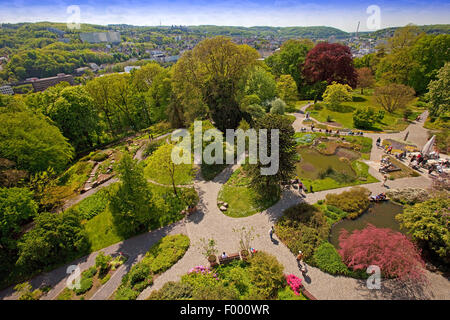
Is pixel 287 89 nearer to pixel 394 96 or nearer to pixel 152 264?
pixel 394 96

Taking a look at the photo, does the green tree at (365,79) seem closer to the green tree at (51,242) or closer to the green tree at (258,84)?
the green tree at (258,84)

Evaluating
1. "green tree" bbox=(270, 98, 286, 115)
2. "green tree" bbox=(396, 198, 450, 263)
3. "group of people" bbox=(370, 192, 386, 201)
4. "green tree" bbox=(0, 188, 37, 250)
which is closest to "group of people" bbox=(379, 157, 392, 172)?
"group of people" bbox=(370, 192, 386, 201)

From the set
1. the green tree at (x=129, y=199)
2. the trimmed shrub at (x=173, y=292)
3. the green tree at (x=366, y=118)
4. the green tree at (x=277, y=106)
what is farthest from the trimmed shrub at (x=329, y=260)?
the green tree at (x=366, y=118)

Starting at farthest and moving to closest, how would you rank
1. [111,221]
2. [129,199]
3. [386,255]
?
[111,221]
[129,199]
[386,255]

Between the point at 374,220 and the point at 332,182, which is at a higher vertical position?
the point at 332,182

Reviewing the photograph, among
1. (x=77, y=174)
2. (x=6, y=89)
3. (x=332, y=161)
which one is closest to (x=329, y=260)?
(x=332, y=161)

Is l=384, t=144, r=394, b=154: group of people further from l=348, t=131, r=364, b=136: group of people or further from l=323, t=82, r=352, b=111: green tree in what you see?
l=323, t=82, r=352, b=111: green tree
